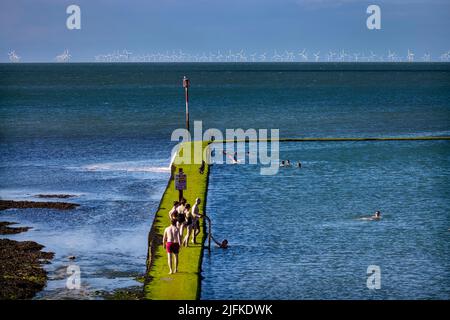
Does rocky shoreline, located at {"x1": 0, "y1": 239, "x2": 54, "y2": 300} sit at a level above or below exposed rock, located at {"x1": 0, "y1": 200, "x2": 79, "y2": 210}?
below

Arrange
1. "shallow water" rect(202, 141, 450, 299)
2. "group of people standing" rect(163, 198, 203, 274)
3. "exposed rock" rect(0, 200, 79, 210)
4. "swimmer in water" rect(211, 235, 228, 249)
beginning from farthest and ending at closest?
"exposed rock" rect(0, 200, 79, 210) < "swimmer in water" rect(211, 235, 228, 249) < "shallow water" rect(202, 141, 450, 299) < "group of people standing" rect(163, 198, 203, 274)

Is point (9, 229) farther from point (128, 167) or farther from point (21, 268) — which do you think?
point (128, 167)

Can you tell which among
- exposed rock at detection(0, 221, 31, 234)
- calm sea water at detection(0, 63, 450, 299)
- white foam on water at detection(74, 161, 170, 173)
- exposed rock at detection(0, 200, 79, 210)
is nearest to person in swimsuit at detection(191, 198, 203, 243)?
calm sea water at detection(0, 63, 450, 299)

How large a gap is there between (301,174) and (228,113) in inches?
3691

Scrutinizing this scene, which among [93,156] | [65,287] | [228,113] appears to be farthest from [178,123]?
[65,287]

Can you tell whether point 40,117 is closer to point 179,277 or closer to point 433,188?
point 433,188

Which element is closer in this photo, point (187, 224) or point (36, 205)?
point (187, 224)

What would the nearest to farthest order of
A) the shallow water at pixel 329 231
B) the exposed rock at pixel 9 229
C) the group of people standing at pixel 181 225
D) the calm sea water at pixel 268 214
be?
the group of people standing at pixel 181 225 < the shallow water at pixel 329 231 < the calm sea water at pixel 268 214 < the exposed rock at pixel 9 229

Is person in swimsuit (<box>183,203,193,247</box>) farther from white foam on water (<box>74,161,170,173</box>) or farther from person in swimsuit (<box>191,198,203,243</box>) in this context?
white foam on water (<box>74,161,170,173</box>)

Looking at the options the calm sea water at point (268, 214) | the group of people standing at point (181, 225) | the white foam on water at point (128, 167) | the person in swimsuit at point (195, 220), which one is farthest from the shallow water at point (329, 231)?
the white foam on water at point (128, 167)

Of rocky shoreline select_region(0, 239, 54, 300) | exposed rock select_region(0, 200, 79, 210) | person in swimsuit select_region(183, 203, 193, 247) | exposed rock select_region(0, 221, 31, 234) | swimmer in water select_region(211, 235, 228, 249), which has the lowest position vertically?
rocky shoreline select_region(0, 239, 54, 300)

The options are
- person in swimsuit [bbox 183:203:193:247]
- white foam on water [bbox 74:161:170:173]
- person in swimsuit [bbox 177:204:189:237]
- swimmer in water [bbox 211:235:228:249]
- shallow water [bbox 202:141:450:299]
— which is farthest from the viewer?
white foam on water [bbox 74:161:170:173]

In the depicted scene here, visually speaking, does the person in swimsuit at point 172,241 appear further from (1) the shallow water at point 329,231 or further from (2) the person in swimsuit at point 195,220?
(2) the person in swimsuit at point 195,220

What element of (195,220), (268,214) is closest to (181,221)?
(195,220)
